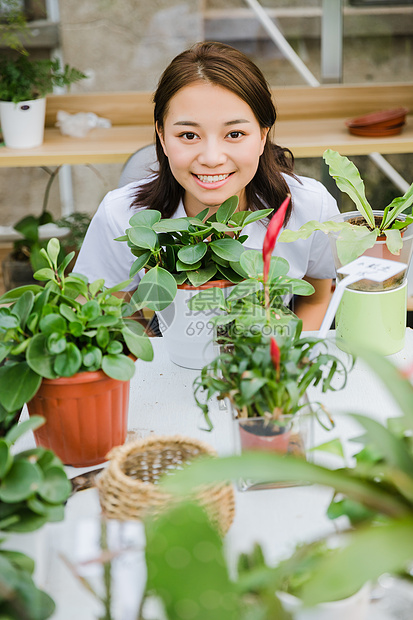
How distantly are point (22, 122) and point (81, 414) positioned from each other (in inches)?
71.3

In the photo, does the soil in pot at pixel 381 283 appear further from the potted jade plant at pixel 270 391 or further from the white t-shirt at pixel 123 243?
the white t-shirt at pixel 123 243

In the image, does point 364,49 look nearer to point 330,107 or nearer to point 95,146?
point 330,107

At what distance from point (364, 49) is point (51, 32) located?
55.4 inches

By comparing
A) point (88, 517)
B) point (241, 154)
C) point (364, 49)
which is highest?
point (364, 49)

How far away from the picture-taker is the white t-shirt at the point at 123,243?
1.65 meters

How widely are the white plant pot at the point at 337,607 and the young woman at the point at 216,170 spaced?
3.14 feet

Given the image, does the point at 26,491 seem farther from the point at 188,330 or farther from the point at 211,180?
the point at 211,180

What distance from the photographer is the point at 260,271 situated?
1076mm

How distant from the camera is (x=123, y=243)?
64.6 inches

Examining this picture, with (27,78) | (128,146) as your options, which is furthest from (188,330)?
(27,78)

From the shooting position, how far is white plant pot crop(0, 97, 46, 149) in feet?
7.89

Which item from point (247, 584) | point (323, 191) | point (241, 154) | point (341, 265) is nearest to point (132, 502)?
point (247, 584)

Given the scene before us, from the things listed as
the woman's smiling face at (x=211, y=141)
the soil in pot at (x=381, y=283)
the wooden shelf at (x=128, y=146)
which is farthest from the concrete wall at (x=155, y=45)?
the soil in pot at (x=381, y=283)

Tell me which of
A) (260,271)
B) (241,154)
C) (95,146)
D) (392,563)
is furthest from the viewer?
(95,146)
